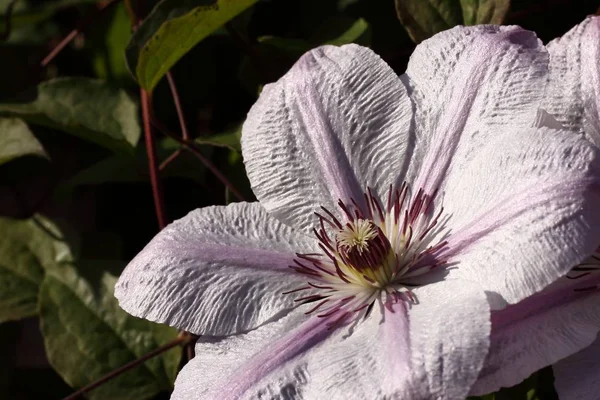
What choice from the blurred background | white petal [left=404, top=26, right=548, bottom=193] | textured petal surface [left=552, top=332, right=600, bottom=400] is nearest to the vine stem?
the blurred background

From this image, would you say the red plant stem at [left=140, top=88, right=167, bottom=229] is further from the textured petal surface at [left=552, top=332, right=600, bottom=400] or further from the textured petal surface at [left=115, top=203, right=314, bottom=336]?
the textured petal surface at [left=552, top=332, right=600, bottom=400]

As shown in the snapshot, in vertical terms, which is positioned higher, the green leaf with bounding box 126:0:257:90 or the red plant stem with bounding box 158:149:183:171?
the green leaf with bounding box 126:0:257:90

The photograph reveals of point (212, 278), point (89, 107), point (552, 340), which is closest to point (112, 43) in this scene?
point (89, 107)

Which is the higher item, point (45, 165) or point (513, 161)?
point (513, 161)

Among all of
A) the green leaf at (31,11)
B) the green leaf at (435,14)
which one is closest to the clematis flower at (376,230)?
the green leaf at (435,14)

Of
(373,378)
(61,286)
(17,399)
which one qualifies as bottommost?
(17,399)

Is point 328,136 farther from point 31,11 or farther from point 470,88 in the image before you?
point 31,11

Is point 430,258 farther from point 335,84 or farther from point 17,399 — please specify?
point 17,399

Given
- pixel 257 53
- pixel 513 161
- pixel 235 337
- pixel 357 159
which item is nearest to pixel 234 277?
pixel 235 337
